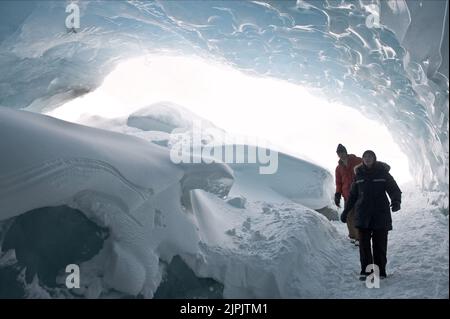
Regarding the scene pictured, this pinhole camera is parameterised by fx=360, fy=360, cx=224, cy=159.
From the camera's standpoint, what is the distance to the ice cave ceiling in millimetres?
5610

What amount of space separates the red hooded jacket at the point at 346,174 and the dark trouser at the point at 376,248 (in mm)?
1651

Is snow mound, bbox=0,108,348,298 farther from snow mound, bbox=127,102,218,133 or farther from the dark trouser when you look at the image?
snow mound, bbox=127,102,218,133

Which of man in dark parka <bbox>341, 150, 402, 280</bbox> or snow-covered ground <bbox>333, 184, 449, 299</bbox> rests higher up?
man in dark parka <bbox>341, 150, 402, 280</bbox>

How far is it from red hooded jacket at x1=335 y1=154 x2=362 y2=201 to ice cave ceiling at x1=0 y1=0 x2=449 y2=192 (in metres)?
1.48

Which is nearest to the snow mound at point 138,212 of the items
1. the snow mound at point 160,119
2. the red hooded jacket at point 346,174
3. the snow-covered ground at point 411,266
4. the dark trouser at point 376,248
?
the snow-covered ground at point 411,266

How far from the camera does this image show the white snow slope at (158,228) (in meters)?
3.09

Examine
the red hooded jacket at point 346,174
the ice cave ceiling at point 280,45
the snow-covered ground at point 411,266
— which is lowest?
the snow-covered ground at point 411,266

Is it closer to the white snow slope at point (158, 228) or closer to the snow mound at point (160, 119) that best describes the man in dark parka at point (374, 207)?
the white snow slope at point (158, 228)

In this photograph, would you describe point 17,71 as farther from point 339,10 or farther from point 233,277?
point 233,277

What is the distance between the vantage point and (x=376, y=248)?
11.8 feet

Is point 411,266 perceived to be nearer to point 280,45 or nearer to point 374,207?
point 374,207

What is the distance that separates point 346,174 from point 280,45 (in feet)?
13.3

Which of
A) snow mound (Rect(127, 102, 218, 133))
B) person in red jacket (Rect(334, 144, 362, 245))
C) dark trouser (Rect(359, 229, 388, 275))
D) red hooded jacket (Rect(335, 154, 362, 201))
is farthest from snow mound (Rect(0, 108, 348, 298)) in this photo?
snow mound (Rect(127, 102, 218, 133))
